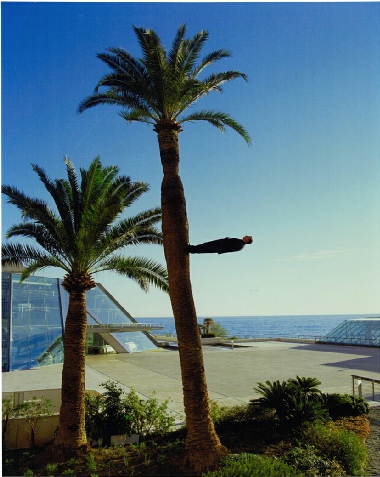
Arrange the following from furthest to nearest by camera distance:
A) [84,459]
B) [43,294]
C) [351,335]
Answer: [351,335] → [43,294] → [84,459]

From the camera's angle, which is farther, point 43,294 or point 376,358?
point 43,294

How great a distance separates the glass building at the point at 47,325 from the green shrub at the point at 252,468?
15.7m

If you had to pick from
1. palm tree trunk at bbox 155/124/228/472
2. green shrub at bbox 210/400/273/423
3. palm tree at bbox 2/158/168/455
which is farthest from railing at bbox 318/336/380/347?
palm tree trunk at bbox 155/124/228/472

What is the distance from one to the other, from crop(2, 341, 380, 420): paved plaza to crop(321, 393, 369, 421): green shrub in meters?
3.47

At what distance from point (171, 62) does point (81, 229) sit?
146 inches

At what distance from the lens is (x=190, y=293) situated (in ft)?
27.7

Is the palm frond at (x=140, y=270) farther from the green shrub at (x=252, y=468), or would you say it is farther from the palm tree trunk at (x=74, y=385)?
the green shrub at (x=252, y=468)

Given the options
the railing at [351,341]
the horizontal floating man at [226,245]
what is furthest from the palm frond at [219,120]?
the railing at [351,341]

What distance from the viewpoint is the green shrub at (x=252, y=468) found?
6.82 meters

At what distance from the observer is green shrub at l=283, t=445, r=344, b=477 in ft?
24.6

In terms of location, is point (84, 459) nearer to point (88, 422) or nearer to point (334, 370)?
point (88, 422)

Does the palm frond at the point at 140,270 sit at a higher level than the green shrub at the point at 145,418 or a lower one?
higher

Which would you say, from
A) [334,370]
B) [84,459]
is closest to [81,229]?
[84,459]

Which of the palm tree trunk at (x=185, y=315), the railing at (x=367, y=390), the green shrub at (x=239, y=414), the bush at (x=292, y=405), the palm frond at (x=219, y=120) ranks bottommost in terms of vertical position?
the railing at (x=367, y=390)
